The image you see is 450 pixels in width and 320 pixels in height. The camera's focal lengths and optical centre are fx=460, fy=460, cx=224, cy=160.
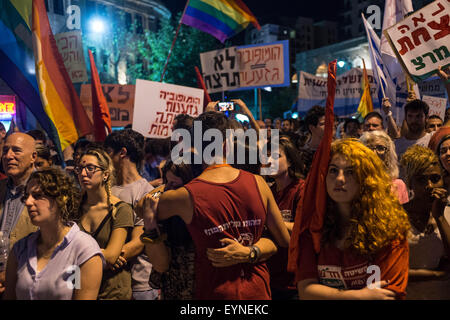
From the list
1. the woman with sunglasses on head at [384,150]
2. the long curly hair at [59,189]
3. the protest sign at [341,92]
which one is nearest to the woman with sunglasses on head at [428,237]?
the woman with sunglasses on head at [384,150]

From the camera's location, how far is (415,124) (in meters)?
5.85

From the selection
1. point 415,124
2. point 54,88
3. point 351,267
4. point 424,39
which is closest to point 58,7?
point 54,88

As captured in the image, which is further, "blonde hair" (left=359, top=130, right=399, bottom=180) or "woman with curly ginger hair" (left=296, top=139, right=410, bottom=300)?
"blonde hair" (left=359, top=130, right=399, bottom=180)

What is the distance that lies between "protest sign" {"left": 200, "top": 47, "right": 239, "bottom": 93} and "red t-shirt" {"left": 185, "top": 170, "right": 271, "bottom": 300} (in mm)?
7832

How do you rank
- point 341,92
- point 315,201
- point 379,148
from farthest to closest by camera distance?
point 341,92 → point 379,148 → point 315,201

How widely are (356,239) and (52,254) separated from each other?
1.85 metres

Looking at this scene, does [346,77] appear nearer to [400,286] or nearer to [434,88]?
[434,88]

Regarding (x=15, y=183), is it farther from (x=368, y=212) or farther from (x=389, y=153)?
(x=389, y=153)

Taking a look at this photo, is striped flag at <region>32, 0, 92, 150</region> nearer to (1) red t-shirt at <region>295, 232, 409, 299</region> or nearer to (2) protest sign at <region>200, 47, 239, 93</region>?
(1) red t-shirt at <region>295, 232, 409, 299</region>

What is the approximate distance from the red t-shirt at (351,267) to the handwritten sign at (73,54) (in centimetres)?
927

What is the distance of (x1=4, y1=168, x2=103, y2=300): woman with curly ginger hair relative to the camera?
2791 millimetres

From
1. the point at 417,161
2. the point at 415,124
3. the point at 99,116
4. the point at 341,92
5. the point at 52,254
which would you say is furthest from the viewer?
the point at 341,92

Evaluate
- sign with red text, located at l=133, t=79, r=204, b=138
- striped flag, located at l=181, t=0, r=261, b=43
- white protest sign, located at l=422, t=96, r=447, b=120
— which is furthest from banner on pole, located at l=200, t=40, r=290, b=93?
white protest sign, located at l=422, t=96, r=447, b=120
